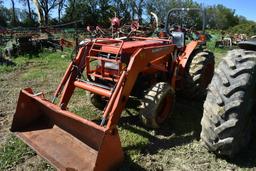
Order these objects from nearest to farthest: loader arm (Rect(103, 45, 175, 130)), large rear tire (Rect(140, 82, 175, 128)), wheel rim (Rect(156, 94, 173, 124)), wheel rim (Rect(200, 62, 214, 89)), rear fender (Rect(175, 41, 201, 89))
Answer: loader arm (Rect(103, 45, 175, 130)), large rear tire (Rect(140, 82, 175, 128)), wheel rim (Rect(156, 94, 173, 124)), rear fender (Rect(175, 41, 201, 89)), wheel rim (Rect(200, 62, 214, 89))

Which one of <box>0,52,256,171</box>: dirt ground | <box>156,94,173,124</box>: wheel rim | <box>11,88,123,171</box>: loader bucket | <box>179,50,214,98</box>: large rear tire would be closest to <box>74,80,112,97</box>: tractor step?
<box>11,88,123,171</box>: loader bucket

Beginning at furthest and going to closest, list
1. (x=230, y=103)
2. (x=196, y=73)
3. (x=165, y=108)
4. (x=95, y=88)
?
(x=196, y=73)
(x=165, y=108)
(x=95, y=88)
(x=230, y=103)

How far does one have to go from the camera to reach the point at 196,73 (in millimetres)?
5824

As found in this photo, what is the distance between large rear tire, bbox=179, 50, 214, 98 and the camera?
5.83 m

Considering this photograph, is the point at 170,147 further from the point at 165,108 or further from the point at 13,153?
the point at 13,153

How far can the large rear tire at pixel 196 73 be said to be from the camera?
5.83 meters

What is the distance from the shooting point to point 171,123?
17.1ft

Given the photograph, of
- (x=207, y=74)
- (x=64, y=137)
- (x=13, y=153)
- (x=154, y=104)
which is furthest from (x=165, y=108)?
(x=13, y=153)

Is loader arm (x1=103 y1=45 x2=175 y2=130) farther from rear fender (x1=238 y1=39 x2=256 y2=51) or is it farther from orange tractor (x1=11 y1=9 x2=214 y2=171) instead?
rear fender (x1=238 y1=39 x2=256 y2=51)

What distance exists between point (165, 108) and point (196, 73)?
1131mm

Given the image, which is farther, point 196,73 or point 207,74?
point 207,74

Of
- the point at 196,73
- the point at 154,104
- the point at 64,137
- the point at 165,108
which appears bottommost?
the point at 64,137

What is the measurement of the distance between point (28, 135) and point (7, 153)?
0.36 meters

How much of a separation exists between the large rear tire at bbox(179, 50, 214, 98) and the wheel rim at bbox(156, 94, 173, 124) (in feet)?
3.20
